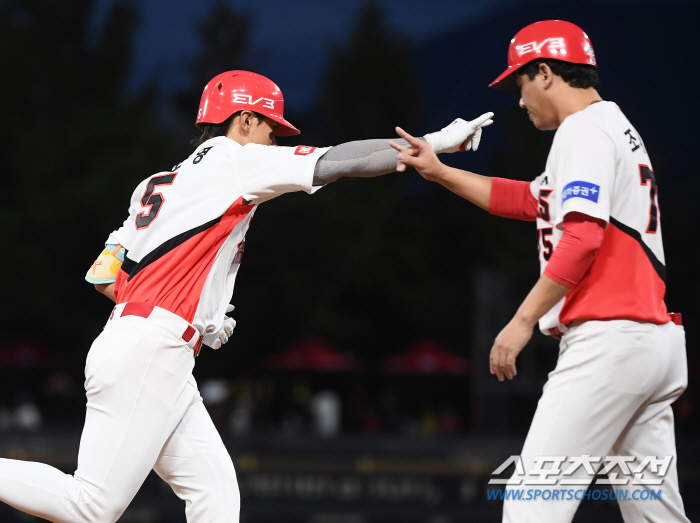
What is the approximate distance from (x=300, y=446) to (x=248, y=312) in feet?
57.2

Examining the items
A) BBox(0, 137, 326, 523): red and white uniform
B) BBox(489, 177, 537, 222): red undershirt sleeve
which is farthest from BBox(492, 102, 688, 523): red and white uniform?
BBox(0, 137, 326, 523): red and white uniform

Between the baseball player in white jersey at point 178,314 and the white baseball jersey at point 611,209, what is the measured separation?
2.76 ft

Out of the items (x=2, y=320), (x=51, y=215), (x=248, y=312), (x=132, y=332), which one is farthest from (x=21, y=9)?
(x=132, y=332)

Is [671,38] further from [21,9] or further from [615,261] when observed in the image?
[615,261]

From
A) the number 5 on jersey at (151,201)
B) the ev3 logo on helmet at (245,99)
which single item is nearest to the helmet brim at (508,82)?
the ev3 logo on helmet at (245,99)

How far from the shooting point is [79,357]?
22.0m

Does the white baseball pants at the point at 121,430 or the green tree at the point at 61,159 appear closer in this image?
the white baseball pants at the point at 121,430

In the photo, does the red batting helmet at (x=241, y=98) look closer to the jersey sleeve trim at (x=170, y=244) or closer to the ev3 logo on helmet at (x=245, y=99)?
the ev3 logo on helmet at (x=245, y=99)

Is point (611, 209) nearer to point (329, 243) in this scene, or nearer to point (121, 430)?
point (121, 430)

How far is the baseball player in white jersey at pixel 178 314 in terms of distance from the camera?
3.15 metres

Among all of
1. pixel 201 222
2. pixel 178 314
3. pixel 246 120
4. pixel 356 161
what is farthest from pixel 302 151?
pixel 178 314

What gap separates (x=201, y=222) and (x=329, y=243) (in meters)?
25.2

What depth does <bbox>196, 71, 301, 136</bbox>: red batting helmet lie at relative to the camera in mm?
3631

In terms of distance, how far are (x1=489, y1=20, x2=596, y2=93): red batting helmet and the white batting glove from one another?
51 cm
